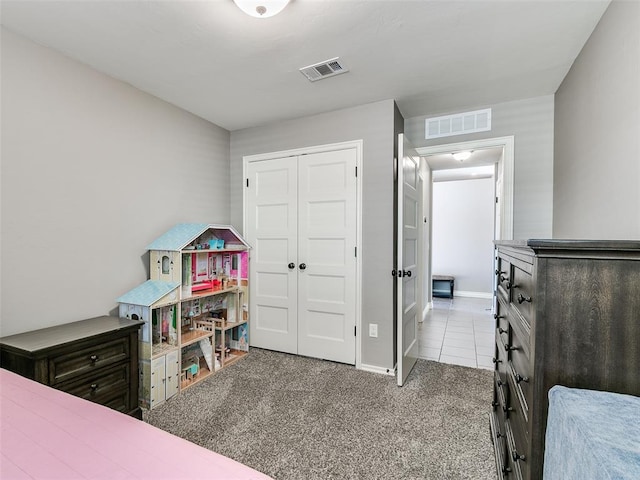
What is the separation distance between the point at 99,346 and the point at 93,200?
1.05 m

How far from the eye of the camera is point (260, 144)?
3352 millimetres

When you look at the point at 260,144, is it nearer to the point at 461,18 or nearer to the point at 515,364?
the point at 461,18

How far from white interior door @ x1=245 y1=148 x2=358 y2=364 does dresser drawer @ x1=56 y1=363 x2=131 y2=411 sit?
4.86 feet

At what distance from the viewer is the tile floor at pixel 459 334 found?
10.4 feet

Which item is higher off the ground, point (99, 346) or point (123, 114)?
point (123, 114)

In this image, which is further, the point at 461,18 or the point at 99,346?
the point at 99,346

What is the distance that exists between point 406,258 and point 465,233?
14.1ft

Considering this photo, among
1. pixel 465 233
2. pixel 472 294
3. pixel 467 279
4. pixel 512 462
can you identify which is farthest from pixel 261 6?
pixel 472 294

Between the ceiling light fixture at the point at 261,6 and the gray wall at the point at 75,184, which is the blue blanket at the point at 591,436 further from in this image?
the gray wall at the point at 75,184

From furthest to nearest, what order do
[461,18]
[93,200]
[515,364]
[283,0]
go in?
[93,200] → [461,18] → [283,0] → [515,364]

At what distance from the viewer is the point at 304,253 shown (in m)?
3.12

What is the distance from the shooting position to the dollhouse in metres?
2.26

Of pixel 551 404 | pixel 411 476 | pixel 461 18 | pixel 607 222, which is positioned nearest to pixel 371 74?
pixel 461 18

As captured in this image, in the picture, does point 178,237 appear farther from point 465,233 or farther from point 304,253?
point 465,233
